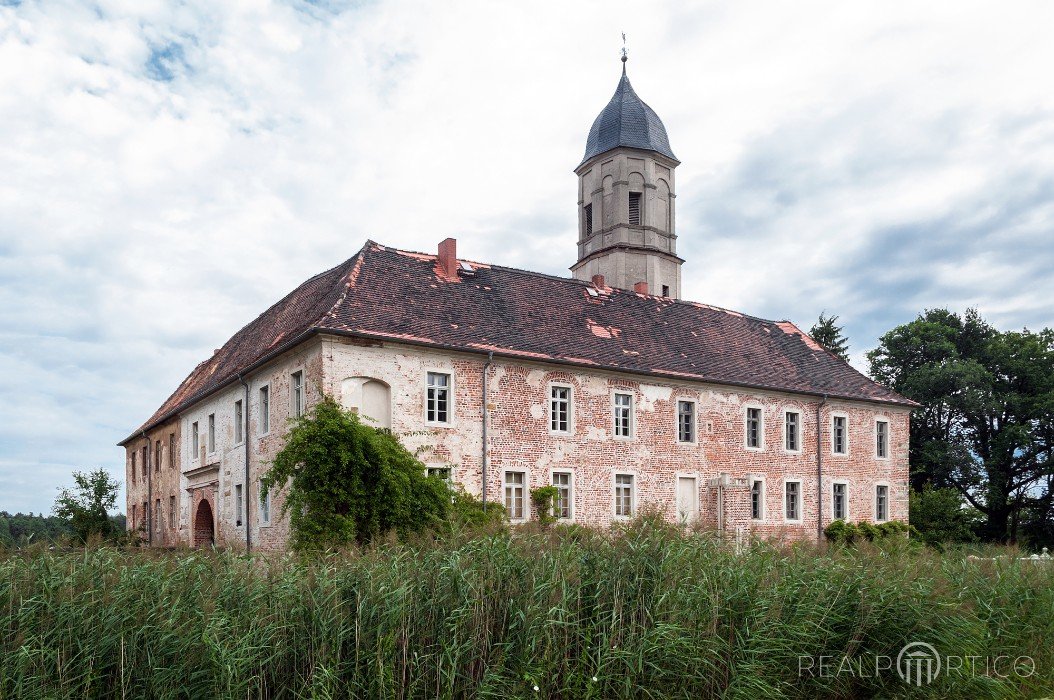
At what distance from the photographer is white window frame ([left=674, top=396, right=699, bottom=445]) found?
26109 mm

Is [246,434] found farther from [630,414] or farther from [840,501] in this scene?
[840,501]

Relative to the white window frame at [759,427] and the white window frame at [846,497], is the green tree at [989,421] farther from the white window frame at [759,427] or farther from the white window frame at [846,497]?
the white window frame at [759,427]

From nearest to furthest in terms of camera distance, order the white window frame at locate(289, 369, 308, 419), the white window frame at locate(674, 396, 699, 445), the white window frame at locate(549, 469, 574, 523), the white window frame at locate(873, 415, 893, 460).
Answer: the white window frame at locate(289, 369, 308, 419), the white window frame at locate(549, 469, 574, 523), the white window frame at locate(674, 396, 699, 445), the white window frame at locate(873, 415, 893, 460)

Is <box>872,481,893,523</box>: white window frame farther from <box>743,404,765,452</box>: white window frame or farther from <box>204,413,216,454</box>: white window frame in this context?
<box>204,413,216,454</box>: white window frame

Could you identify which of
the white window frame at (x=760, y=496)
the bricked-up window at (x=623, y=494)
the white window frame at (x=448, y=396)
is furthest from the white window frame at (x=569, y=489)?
the white window frame at (x=760, y=496)

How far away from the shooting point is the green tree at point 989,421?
38469mm

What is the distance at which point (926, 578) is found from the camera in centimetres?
1087

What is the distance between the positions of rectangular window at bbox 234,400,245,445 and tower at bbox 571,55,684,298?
67.5 ft

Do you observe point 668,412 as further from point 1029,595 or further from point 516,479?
point 1029,595

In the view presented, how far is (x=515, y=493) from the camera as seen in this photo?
75.5 ft

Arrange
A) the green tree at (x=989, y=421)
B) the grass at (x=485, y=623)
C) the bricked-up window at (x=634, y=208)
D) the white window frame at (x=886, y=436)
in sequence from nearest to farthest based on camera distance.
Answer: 1. the grass at (x=485, y=623)
2. the white window frame at (x=886, y=436)
3. the green tree at (x=989, y=421)
4. the bricked-up window at (x=634, y=208)

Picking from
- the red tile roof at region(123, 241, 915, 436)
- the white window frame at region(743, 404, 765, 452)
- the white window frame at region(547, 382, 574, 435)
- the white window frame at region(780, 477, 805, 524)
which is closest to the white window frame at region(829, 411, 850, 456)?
the red tile roof at region(123, 241, 915, 436)

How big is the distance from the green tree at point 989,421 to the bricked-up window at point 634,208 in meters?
13.7

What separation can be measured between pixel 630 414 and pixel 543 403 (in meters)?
3.02
